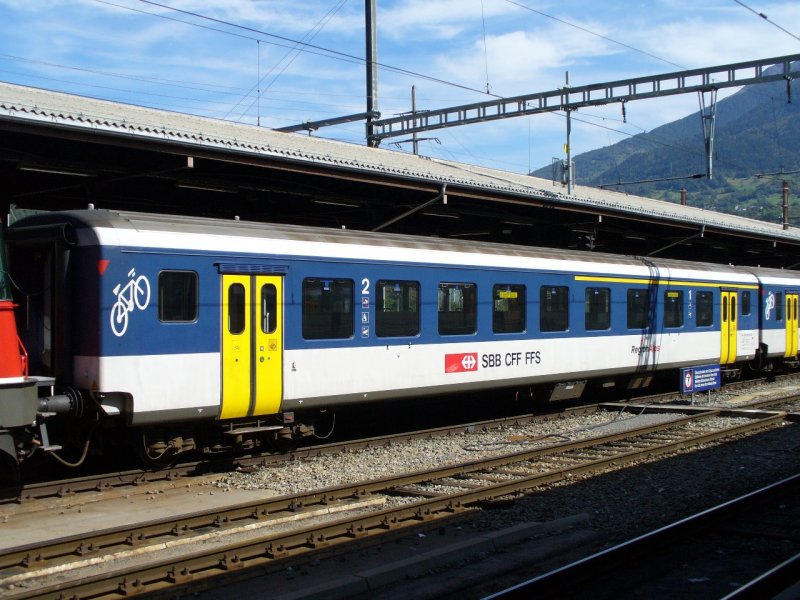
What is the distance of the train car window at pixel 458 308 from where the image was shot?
522 inches

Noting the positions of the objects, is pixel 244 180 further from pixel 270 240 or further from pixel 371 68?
pixel 371 68

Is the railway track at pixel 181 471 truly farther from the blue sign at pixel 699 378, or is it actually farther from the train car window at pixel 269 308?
the blue sign at pixel 699 378

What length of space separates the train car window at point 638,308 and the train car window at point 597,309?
0.81 metres

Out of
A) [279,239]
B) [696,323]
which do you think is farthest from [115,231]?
[696,323]

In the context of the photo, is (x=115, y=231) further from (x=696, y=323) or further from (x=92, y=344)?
(x=696, y=323)

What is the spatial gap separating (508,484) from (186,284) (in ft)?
14.3

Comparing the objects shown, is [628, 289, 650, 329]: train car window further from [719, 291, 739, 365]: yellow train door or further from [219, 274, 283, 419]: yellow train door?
[219, 274, 283, 419]: yellow train door

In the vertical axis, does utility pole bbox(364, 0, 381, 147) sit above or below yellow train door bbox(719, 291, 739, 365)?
above

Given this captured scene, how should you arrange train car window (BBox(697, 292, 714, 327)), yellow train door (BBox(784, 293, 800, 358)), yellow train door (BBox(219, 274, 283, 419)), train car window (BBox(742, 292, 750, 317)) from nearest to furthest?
yellow train door (BBox(219, 274, 283, 419))
train car window (BBox(697, 292, 714, 327))
train car window (BBox(742, 292, 750, 317))
yellow train door (BBox(784, 293, 800, 358))

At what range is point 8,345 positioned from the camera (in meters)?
8.47

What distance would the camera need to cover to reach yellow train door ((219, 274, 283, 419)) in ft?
34.1

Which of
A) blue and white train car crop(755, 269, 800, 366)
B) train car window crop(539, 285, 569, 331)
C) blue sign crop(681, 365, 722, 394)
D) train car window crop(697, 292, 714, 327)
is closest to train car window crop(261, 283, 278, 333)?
train car window crop(539, 285, 569, 331)

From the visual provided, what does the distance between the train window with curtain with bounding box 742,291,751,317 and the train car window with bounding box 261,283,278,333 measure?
1454 cm

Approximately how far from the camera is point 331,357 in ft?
38.1
